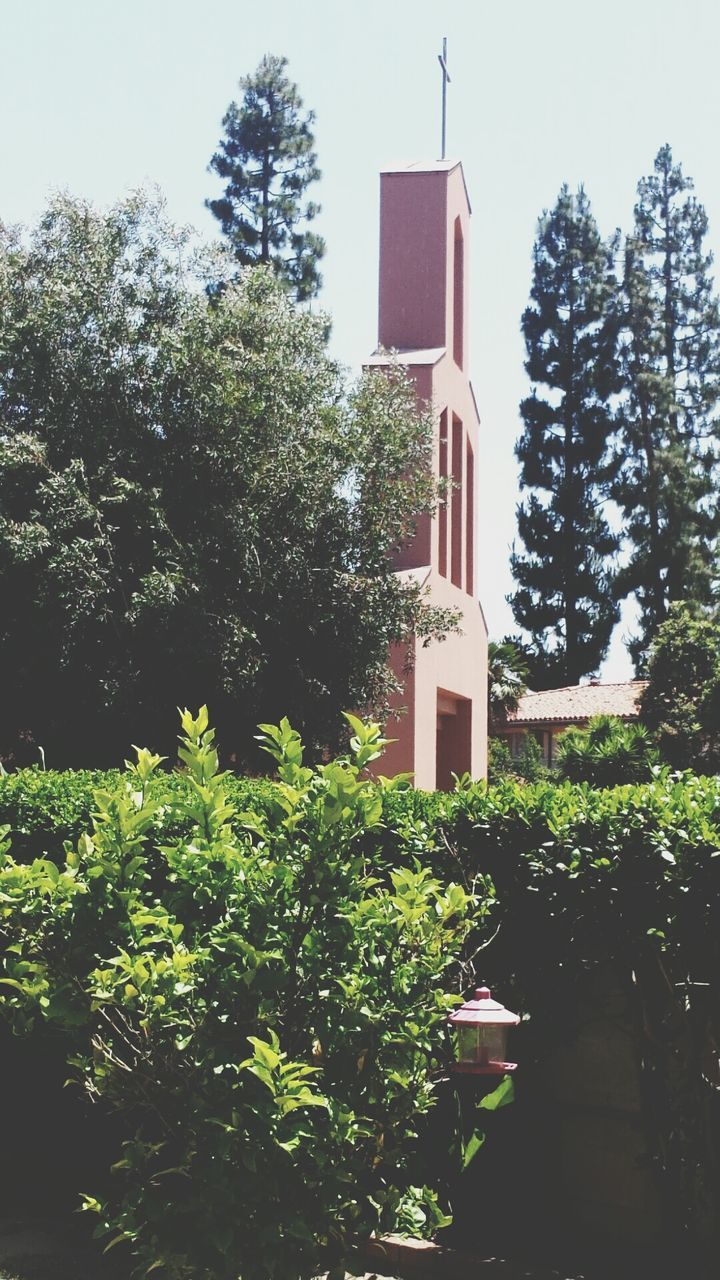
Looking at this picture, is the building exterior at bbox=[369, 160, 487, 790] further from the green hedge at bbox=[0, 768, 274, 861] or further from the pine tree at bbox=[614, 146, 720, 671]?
the pine tree at bbox=[614, 146, 720, 671]

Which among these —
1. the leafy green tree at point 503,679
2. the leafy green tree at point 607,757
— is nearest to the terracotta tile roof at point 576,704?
the leafy green tree at point 503,679

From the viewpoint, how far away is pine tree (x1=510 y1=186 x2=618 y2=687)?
43.8 meters

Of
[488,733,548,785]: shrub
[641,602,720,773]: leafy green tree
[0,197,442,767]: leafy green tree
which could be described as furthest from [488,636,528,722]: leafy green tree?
[0,197,442,767]: leafy green tree

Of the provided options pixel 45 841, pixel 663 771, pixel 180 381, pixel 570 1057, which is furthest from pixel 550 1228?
pixel 180 381

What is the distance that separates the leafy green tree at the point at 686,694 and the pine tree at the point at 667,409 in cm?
623

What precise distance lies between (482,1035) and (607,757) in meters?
17.6

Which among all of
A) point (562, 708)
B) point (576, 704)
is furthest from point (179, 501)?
point (576, 704)

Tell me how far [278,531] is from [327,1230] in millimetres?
14155

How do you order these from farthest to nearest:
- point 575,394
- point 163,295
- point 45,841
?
point 575,394 < point 163,295 < point 45,841

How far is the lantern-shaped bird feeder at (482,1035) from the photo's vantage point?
16.3 ft

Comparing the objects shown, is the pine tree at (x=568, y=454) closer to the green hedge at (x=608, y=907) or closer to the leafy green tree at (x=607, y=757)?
the leafy green tree at (x=607, y=757)

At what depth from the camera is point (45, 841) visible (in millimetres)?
6715

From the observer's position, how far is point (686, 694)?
115 ft

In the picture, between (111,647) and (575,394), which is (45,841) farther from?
(575,394)
